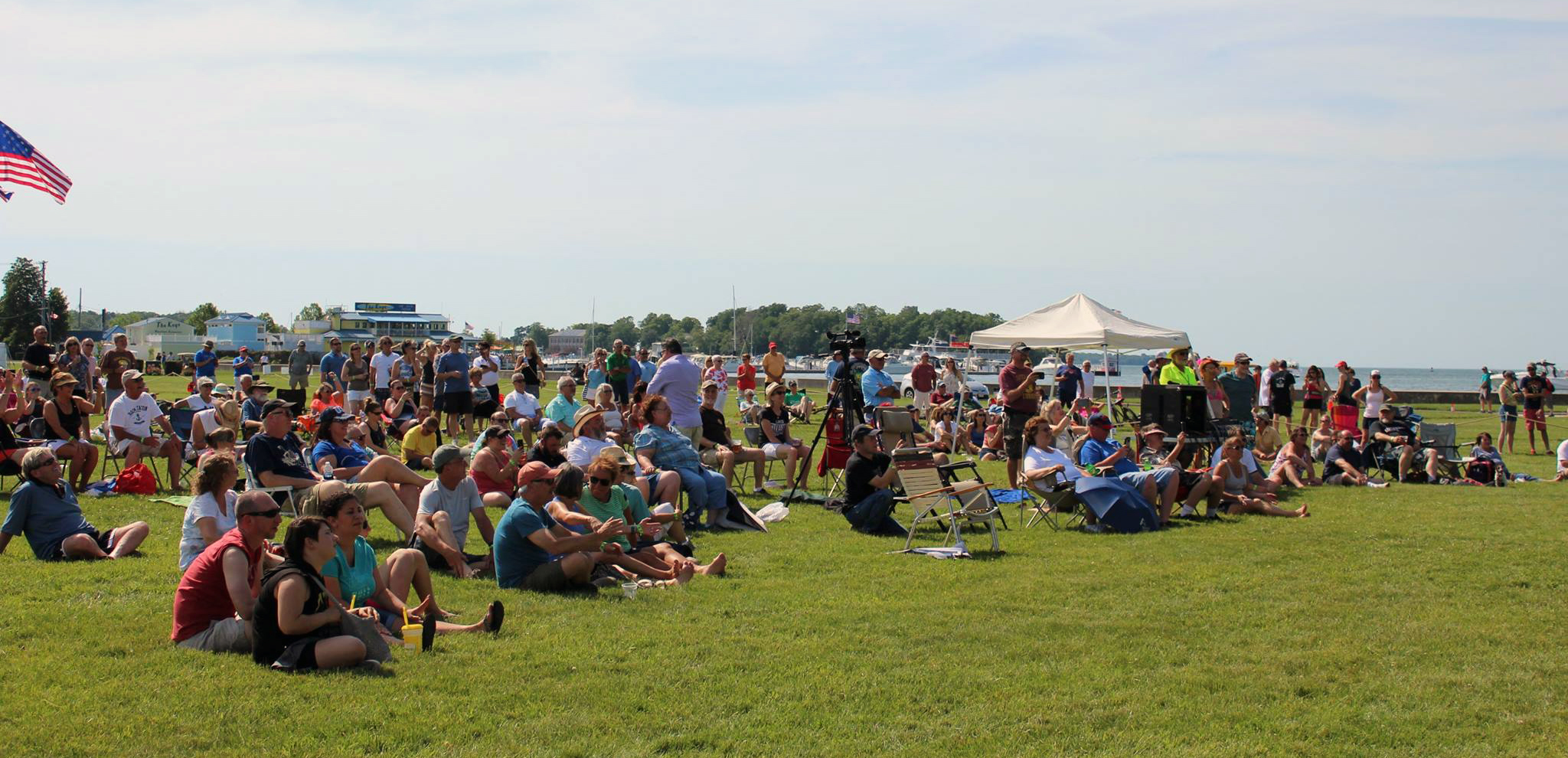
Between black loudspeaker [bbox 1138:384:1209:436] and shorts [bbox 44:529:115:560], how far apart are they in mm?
10016

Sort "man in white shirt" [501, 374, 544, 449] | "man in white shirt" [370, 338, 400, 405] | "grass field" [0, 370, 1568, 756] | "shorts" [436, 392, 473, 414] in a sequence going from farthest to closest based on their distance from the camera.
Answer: "man in white shirt" [370, 338, 400, 405] < "shorts" [436, 392, 473, 414] < "man in white shirt" [501, 374, 544, 449] < "grass field" [0, 370, 1568, 756]

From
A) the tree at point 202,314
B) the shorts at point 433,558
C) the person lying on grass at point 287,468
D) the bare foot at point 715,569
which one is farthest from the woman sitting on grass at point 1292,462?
the tree at point 202,314

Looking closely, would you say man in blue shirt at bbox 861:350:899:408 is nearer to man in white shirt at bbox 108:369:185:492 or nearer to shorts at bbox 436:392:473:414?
shorts at bbox 436:392:473:414

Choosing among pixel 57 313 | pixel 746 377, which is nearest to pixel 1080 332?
pixel 746 377

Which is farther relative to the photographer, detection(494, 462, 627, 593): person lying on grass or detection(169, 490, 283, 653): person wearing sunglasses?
detection(494, 462, 627, 593): person lying on grass

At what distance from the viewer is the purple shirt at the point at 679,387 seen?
37.8ft

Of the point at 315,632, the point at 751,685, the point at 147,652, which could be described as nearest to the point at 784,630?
the point at 751,685

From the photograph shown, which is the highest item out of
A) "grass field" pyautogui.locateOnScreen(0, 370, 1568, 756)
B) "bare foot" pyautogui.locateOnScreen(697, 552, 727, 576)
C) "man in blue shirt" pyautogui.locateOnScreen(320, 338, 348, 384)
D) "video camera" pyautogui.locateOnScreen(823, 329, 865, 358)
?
"video camera" pyautogui.locateOnScreen(823, 329, 865, 358)

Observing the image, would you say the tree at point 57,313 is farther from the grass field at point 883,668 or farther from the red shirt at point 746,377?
the grass field at point 883,668

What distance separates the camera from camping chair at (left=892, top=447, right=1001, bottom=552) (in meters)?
9.36

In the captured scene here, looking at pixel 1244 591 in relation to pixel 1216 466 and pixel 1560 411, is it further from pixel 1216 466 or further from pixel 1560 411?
pixel 1560 411

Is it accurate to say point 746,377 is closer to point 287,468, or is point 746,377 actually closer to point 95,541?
point 287,468

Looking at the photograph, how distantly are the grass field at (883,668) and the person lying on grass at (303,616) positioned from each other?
0.13m

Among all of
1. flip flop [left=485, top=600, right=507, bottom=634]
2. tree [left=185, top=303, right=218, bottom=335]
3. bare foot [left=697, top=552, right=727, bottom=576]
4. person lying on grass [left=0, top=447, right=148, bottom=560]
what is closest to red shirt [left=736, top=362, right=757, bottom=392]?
bare foot [left=697, top=552, right=727, bottom=576]
